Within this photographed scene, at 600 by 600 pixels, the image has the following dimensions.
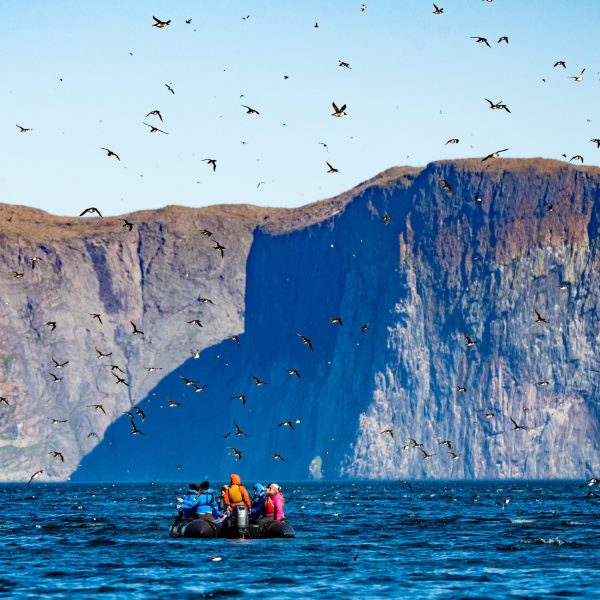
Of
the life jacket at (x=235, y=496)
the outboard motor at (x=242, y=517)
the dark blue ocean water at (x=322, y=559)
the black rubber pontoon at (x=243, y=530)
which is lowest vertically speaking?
the dark blue ocean water at (x=322, y=559)

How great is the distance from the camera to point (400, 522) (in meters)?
79.1

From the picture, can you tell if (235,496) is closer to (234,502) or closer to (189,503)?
(234,502)

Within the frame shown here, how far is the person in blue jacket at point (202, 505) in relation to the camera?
60681 millimetres

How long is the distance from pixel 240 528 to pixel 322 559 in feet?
18.9

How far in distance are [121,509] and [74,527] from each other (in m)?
24.7

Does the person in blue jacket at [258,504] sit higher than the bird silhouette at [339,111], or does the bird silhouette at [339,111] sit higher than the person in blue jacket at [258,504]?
the bird silhouette at [339,111]

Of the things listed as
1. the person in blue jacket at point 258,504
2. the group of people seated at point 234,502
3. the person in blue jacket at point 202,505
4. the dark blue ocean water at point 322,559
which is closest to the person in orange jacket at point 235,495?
the group of people seated at point 234,502

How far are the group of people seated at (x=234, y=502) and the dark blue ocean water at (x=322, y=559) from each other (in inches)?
43.6

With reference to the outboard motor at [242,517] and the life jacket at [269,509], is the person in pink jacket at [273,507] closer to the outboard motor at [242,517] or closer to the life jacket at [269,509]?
the life jacket at [269,509]

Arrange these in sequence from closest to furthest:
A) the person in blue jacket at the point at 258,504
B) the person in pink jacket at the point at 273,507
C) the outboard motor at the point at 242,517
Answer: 1. the outboard motor at the point at 242,517
2. the person in pink jacket at the point at 273,507
3. the person in blue jacket at the point at 258,504

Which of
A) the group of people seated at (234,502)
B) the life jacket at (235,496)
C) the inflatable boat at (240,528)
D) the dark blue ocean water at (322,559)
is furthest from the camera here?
the group of people seated at (234,502)

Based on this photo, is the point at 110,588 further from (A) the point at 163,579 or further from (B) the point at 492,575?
(B) the point at 492,575

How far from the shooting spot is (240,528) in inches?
2320

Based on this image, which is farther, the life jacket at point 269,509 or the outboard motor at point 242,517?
the life jacket at point 269,509
